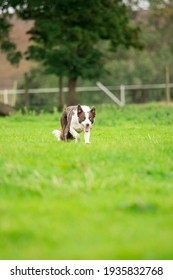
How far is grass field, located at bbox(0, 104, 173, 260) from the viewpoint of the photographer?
7266mm

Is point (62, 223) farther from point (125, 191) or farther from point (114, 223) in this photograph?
point (125, 191)

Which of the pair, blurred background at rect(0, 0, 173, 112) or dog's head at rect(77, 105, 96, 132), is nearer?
dog's head at rect(77, 105, 96, 132)

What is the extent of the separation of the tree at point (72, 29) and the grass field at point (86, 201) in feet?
81.1

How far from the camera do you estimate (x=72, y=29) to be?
38.5 m

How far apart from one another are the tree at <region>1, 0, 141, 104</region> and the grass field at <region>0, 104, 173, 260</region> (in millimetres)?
24728

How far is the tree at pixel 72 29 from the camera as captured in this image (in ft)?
127

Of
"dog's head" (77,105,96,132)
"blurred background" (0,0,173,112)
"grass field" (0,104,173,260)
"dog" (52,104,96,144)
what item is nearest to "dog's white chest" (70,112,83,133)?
"dog" (52,104,96,144)

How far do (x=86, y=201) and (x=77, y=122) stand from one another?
23.7ft

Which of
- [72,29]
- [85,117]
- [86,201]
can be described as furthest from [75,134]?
[72,29]

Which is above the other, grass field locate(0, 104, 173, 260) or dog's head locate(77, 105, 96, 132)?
dog's head locate(77, 105, 96, 132)

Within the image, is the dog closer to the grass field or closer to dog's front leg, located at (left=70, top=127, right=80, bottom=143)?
dog's front leg, located at (left=70, top=127, right=80, bottom=143)

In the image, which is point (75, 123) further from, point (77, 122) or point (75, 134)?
point (75, 134)

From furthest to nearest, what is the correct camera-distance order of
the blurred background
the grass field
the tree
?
the blurred background → the tree → the grass field

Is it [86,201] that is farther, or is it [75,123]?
[75,123]
